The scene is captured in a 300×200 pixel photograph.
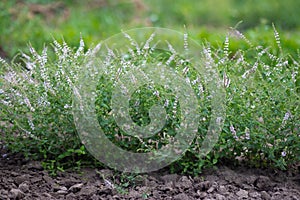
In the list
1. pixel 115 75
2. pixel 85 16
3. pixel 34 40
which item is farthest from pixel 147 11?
pixel 115 75

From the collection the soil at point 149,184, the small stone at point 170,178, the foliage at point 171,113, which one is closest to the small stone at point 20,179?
the soil at point 149,184

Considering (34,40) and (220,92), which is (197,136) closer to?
(220,92)

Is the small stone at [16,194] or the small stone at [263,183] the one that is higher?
the small stone at [263,183]

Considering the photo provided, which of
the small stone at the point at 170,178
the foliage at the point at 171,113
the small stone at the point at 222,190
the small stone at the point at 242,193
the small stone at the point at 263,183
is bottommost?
the small stone at the point at 242,193

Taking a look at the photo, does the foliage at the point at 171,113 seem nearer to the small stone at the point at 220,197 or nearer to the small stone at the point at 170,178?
the small stone at the point at 170,178

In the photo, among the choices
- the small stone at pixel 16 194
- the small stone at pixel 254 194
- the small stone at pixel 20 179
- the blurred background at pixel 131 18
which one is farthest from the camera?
the blurred background at pixel 131 18

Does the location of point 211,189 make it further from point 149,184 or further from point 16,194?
point 16,194

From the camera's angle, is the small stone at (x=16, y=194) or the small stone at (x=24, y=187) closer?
the small stone at (x=16, y=194)

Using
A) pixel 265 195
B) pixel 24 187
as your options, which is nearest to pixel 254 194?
pixel 265 195
